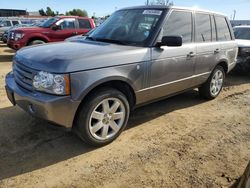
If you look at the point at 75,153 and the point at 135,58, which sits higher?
the point at 135,58

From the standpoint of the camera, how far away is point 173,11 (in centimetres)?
457

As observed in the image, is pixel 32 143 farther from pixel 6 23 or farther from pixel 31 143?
pixel 6 23

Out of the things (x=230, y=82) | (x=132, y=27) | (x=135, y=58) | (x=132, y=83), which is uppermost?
(x=132, y=27)

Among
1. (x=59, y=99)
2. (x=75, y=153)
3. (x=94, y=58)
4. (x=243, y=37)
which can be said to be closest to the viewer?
(x=59, y=99)

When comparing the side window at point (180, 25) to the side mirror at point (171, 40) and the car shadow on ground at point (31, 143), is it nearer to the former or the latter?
the side mirror at point (171, 40)

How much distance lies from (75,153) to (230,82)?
5.78m

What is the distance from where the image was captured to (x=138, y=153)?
144 inches

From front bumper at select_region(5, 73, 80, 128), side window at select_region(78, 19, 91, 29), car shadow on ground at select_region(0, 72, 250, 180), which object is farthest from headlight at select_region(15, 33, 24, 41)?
front bumper at select_region(5, 73, 80, 128)

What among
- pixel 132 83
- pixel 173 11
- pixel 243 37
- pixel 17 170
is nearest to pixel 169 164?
pixel 132 83

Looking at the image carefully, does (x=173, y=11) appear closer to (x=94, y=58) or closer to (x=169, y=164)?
(x=94, y=58)

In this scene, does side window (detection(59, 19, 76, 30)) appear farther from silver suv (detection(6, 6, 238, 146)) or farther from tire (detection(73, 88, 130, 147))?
tire (detection(73, 88, 130, 147))

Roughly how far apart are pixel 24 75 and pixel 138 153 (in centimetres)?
183

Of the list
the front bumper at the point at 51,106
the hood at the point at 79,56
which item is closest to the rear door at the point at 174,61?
the hood at the point at 79,56

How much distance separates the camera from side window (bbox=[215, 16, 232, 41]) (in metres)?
5.69
